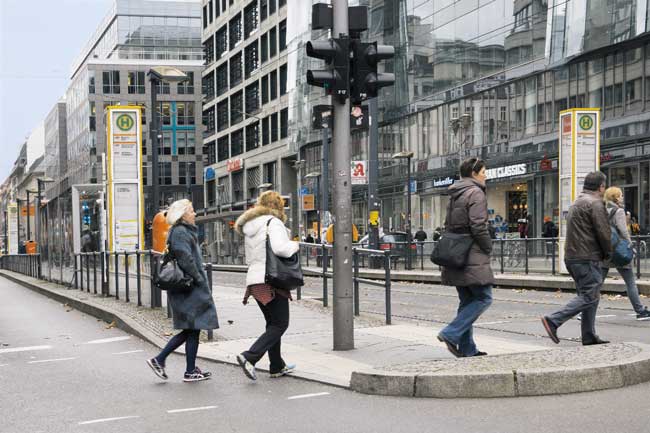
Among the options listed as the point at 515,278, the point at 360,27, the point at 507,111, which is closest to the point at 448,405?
the point at 360,27

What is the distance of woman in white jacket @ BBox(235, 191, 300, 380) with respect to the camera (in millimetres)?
7660

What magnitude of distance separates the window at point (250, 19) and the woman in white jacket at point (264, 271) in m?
62.7

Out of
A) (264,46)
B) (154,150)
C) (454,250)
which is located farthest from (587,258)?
(264,46)

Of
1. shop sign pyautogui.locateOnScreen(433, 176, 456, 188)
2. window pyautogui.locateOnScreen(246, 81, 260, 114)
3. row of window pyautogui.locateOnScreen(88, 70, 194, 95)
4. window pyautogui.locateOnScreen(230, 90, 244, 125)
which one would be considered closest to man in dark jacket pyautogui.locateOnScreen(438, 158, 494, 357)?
shop sign pyautogui.locateOnScreen(433, 176, 456, 188)

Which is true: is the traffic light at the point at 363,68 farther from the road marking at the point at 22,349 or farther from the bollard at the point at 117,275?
the bollard at the point at 117,275

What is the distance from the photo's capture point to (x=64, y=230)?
24.8 m

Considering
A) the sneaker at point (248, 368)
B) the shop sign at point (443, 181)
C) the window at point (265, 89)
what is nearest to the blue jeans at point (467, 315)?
the sneaker at point (248, 368)

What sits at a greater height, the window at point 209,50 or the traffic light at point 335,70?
the window at point 209,50

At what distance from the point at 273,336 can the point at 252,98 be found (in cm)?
6361

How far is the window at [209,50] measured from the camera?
3191 inches

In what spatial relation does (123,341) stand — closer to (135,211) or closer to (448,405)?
(448,405)

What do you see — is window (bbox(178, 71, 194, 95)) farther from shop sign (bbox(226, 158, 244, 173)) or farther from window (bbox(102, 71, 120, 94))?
shop sign (bbox(226, 158, 244, 173))

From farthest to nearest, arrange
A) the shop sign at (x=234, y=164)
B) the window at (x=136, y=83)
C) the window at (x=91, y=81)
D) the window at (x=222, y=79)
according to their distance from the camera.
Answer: the window at (x=136, y=83), the window at (x=91, y=81), the window at (x=222, y=79), the shop sign at (x=234, y=164)

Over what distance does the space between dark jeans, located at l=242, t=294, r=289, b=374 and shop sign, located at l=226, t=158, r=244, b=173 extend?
213ft
